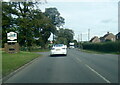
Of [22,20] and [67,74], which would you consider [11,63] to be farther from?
[22,20]

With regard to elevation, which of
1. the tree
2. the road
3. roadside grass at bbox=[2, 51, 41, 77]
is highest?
the tree

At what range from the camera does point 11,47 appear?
36125 millimetres

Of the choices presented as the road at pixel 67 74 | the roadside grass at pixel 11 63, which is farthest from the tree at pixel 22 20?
the road at pixel 67 74

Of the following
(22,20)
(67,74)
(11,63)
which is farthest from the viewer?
(22,20)

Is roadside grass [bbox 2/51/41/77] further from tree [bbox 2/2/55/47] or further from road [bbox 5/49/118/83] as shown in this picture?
A: tree [bbox 2/2/55/47]

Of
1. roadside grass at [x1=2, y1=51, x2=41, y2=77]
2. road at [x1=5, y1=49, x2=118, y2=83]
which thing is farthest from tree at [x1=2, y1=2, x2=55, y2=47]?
road at [x1=5, y1=49, x2=118, y2=83]

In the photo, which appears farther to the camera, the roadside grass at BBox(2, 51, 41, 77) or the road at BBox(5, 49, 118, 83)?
the roadside grass at BBox(2, 51, 41, 77)

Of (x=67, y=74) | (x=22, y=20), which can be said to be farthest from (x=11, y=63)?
(x=22, y=20)

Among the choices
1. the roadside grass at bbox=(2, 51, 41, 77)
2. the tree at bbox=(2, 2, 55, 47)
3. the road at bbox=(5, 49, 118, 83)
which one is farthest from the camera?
the tree at bbox=(2, 2, 55, 47)

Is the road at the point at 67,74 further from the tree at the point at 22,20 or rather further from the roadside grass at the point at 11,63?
the tree at the point at 22,20

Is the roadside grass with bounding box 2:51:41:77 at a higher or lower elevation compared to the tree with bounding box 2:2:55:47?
lower

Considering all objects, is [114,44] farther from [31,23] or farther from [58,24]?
[58,24]

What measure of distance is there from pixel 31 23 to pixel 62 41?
64.1 m

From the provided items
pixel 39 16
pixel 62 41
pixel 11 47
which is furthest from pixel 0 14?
pixel 62 41
